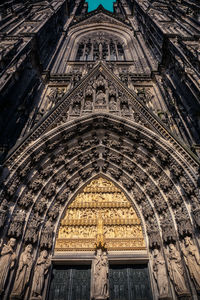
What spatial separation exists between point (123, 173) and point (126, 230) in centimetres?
199

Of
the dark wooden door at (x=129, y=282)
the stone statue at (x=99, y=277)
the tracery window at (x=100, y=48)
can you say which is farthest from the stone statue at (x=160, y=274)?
the tracery window at (x=100, y=48)

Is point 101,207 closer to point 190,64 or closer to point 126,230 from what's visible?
point 126,230

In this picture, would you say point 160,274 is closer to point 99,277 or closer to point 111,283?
point 111,283

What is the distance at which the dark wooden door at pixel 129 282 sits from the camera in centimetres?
488

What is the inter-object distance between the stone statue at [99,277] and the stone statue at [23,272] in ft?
5.37

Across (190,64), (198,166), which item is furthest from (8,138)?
(190,64)

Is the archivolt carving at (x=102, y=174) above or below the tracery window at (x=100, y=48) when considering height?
below

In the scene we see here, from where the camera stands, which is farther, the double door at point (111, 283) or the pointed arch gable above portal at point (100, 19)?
the pointed arch gable above portal at point (100, 19)

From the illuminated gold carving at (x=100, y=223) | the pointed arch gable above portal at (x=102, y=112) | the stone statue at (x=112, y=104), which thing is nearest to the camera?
the illuminated gold carving at (x=100, y=223)

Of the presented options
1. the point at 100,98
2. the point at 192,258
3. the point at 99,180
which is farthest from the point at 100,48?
the point at 192,258

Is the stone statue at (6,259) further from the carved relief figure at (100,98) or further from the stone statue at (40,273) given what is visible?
the carved relief figure at (100,98)

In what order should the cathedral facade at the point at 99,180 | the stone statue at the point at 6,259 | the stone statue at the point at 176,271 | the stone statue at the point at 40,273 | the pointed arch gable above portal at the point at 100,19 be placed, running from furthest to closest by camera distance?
the pointed arch gable above portal at the point at 100,19 → the cathedral facade at the point at 99,180 → the stone statue at the point at 40,273 → the stone statue at the point at 176,271 → the stone statue at the point at 6,259

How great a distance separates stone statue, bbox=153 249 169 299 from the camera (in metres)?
4.48

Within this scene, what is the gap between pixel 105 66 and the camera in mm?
9688
